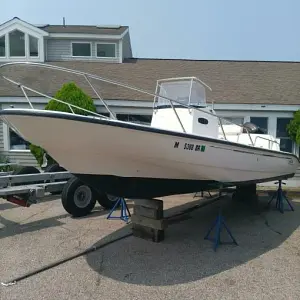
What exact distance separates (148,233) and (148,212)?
1.12 ft

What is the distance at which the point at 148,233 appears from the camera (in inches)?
229

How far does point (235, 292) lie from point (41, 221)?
164 inches

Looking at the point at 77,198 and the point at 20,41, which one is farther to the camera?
the point at 20,41

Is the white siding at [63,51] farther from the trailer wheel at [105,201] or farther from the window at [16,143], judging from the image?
the trailer wheel at [105,201]

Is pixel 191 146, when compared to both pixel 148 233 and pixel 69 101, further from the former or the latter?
pixel 69 101

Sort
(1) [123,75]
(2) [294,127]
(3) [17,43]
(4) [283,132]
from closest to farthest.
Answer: (2) [294,127], (4) [283,132], (1) [123,75], (3) [17,43]

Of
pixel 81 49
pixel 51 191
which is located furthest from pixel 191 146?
pixel 81 49

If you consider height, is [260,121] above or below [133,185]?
above

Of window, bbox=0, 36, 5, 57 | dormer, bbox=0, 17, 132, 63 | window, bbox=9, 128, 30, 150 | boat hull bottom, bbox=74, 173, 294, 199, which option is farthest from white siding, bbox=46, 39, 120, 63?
boat hull bottom, bbox=74, 173, 294, 199

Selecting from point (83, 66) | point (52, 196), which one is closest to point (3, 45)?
point (83, 66)

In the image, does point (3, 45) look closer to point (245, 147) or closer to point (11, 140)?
point (11, 140)

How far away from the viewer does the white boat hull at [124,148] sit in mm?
4375

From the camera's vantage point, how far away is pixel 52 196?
9578mm

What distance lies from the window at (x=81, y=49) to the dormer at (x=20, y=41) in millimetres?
1365
